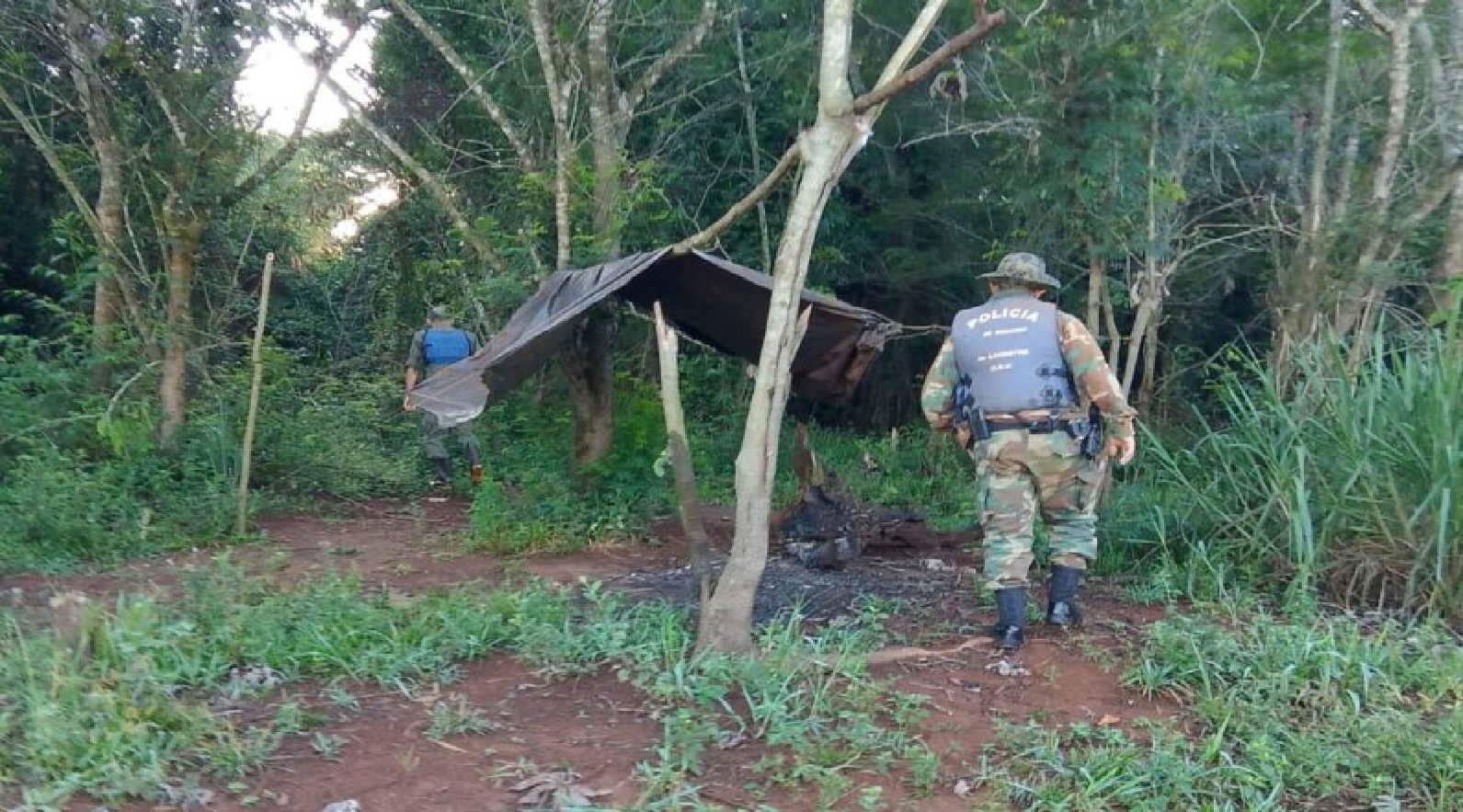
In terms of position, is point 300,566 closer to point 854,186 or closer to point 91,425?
point 91,425

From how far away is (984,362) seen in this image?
5.29m

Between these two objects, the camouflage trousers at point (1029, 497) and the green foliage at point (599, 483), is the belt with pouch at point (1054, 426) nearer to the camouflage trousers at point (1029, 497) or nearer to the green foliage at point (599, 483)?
the camouflage trousers at point (1029, 497)

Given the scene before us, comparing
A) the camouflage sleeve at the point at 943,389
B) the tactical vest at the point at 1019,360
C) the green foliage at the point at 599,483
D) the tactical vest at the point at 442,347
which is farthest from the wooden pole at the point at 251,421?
the tactical vest at the point at 1019,360

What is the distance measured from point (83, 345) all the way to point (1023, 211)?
23.4 feet

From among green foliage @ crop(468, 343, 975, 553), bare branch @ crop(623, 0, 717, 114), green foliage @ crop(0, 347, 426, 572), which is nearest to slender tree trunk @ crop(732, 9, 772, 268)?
bare branch @ crop(623, 0, 717, 114)

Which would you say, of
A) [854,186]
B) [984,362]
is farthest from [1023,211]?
[984,362]

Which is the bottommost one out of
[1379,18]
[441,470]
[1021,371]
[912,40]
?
[441,470]

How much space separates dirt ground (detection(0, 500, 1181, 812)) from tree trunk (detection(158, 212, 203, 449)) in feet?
7.82

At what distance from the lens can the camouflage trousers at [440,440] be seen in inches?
389

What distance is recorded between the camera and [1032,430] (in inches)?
204

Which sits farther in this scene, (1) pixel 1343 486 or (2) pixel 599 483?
(2) pixel 599 483

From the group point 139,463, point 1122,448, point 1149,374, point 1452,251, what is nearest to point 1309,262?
point 1452,251

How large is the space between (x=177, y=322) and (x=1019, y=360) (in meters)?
6.68

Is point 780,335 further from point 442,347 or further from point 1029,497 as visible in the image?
point 442,347
